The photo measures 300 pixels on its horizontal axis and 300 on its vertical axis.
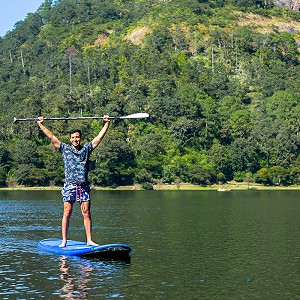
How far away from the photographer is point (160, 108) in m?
145

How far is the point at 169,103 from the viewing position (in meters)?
145

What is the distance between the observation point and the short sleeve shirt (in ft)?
80.1

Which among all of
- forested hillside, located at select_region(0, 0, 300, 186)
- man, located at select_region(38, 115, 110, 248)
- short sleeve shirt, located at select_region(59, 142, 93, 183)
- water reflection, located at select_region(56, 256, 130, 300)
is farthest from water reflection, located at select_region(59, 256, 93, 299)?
forested hillside, located at select_region(0, 0, 300, 186)

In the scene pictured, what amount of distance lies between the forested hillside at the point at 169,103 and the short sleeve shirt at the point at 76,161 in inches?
3774

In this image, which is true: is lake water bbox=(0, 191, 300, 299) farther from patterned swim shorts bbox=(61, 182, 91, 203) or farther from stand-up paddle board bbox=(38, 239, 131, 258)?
patterned swim shorts bbox=(61, 182, 91, 203)

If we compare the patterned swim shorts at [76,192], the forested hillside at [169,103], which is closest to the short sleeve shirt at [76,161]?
the patterned swim shorts at [76,192]

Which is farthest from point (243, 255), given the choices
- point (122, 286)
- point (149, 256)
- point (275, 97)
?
point (275, 97)

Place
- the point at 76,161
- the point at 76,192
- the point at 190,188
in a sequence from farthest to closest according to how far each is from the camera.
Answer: the point at 190,188 → the point at 76,192 → the point at 76,161

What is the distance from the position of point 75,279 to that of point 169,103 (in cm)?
12414

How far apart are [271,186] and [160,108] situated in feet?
111

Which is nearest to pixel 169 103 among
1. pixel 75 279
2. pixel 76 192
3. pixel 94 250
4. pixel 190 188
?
pixel 190 188

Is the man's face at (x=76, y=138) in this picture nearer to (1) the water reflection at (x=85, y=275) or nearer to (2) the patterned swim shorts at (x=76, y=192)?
(2) the patterned swim shorts at (x=76, y=192)

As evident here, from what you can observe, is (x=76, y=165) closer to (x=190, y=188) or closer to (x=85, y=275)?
(x=85, y=275)

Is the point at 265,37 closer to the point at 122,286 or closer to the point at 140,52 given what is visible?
the point at 140,52
